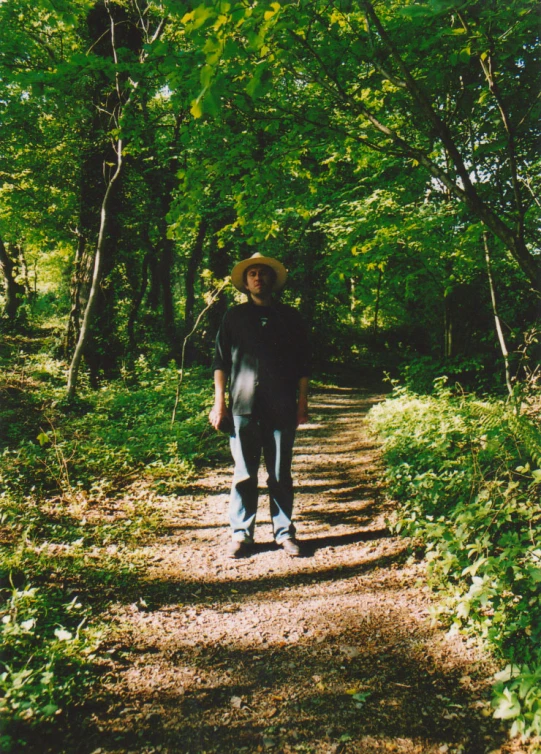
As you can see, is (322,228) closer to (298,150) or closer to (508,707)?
(298,150)

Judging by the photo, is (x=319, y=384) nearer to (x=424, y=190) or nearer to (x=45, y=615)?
(x=424, y=190)

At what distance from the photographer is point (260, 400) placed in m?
3.64

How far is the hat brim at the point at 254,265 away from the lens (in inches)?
147

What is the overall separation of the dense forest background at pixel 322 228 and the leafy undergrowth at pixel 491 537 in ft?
0.06

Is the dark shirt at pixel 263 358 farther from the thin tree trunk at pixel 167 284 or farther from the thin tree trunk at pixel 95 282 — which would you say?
the thin tree trunk at pixel 167 284

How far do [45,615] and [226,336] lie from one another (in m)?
2.32

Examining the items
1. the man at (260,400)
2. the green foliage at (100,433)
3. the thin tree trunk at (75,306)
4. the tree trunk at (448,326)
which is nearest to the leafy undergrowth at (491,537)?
the man at (260,400)

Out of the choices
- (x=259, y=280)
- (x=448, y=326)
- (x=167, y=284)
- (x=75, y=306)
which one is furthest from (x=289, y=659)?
(x=167, y=284)

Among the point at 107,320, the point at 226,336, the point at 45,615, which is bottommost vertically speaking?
the point at 45,615

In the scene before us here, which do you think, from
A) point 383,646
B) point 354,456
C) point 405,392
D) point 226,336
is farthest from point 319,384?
point 383,646

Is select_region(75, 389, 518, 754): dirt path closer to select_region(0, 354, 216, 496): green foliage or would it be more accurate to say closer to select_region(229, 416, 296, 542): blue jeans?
select_region(229, 416, 296, 542): blue jeans

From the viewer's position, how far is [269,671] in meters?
2.40

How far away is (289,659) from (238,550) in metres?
1.22

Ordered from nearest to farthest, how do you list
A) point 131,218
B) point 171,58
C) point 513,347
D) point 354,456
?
point 171,58, point 354,456, point 513,347, point 131,218
